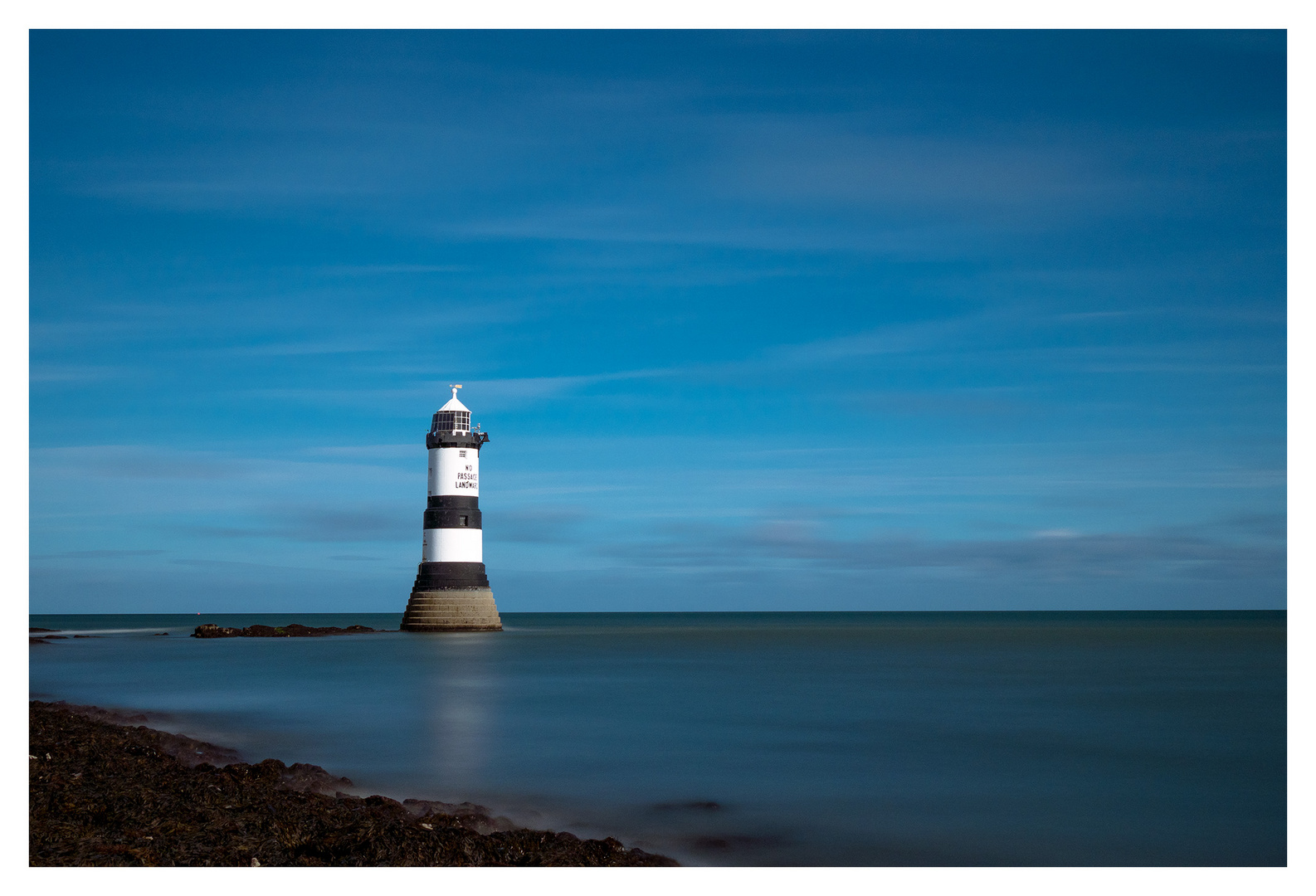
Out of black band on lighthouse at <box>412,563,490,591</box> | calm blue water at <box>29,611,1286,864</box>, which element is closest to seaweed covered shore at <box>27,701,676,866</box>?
calm blue water at <box>29,611,1286,864</box>

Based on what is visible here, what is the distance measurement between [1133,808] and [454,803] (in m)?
6.82

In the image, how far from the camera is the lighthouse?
3822 cm

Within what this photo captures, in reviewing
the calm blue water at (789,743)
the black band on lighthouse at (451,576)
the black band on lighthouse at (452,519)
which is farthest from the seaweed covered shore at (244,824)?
the black band on lighthouse at (451,576)

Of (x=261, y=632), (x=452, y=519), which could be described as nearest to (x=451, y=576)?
(x=452, y=519)

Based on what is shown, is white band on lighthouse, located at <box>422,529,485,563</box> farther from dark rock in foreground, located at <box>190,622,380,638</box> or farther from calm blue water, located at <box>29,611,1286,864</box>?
dark rock in foreground, located at <box>190,622,380,638</box>

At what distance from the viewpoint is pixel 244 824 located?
25.3 feet

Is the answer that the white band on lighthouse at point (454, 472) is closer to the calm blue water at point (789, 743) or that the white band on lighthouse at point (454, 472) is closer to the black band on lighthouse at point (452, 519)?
the black band on lighthouse at point (452, 519)

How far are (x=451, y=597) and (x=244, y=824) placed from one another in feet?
105

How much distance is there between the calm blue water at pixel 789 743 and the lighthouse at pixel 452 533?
3732 millimetres

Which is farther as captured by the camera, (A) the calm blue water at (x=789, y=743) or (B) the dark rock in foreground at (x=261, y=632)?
Result: (B) the dark rock in foreground at (x=261, y=632)

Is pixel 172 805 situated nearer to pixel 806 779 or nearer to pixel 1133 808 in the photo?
pixel 806 779

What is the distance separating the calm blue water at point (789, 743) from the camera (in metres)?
9.89

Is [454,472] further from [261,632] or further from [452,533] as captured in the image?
[261,632]

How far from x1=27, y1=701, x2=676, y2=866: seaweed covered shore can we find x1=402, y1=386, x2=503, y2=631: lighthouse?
→ 26678mm
